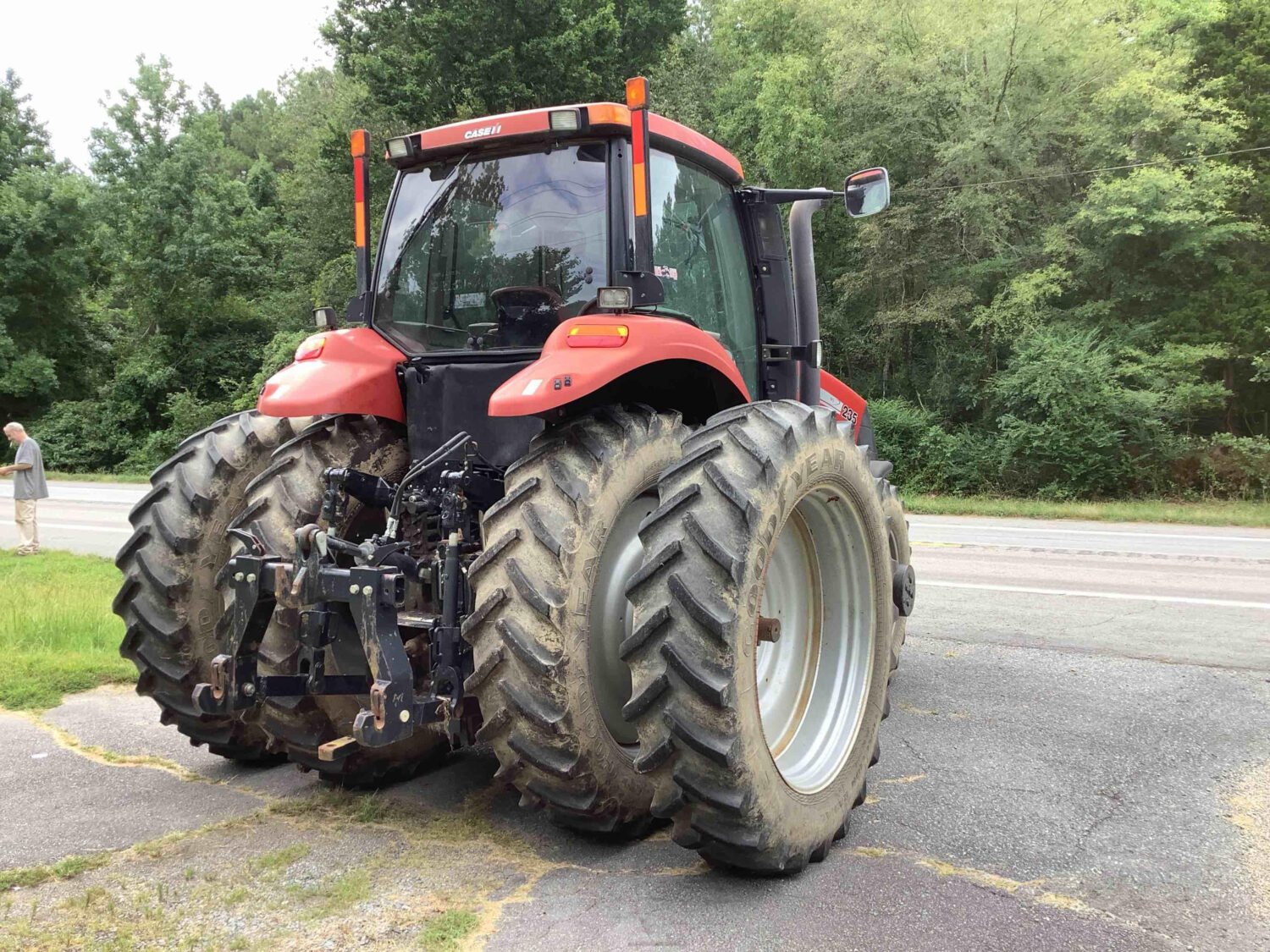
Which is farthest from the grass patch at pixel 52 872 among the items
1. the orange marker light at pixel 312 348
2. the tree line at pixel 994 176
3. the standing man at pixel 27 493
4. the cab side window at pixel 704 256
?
the tree line at pixel 994 176

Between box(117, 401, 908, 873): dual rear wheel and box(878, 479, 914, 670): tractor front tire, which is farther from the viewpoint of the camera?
box(878, 479, 914, 670): tractor front tire

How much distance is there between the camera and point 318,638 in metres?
2.90

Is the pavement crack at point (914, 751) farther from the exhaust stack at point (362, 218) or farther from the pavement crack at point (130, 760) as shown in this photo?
the exhaust stack at point (362, 218)

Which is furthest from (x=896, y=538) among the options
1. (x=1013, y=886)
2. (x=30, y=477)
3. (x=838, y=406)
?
(x=30, y=477)

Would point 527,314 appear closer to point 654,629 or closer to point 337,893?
point 654,629

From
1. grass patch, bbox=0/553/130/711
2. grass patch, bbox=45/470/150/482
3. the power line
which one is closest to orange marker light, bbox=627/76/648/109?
grass patch, bbox=0/553/130/711

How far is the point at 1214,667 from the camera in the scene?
5.60 m

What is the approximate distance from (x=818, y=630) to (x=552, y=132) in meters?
2.23

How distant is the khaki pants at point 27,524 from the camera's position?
11.1 metres

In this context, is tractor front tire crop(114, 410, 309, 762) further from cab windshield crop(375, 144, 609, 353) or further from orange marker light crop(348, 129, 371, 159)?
orange marker light crop(348, 129, 371, 159)

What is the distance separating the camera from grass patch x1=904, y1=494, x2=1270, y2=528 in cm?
1563

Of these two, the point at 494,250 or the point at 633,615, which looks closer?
the point at 633,615

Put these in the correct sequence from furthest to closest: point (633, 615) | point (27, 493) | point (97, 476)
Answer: point (97, 476) → point (27, 493) → point (633, 615)

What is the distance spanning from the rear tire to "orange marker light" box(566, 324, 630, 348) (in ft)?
3.99
